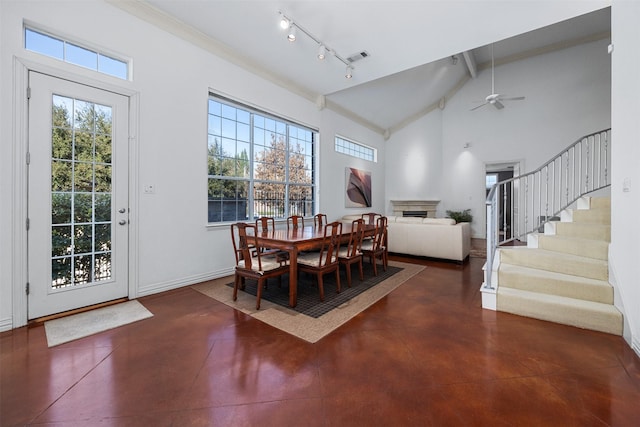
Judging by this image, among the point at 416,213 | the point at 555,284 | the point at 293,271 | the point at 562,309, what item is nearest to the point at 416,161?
the point at 416,213

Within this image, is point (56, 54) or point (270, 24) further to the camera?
point (270, 24)

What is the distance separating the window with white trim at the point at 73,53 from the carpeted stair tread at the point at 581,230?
5394 mm

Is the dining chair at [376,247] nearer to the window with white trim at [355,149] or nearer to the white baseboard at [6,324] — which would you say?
the window with white trim at [355,149]

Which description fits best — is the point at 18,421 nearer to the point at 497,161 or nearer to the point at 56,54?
the point at 56,54

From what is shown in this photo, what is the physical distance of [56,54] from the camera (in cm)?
249

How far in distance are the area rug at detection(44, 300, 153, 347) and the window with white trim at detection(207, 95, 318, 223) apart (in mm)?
1515

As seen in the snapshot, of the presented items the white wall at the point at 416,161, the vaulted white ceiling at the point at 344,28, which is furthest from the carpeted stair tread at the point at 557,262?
the white wall at the point at 416,161

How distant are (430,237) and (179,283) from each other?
13.7ft

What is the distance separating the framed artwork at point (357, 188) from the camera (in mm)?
6658

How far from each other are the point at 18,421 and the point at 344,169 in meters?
6.02

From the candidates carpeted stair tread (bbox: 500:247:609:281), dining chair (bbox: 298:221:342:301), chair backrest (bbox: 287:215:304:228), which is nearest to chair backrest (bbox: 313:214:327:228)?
chair backrest (bbox: 287:215:304:228)

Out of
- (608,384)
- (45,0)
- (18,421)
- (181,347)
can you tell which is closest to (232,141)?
(45,0)

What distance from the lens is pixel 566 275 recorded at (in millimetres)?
2695

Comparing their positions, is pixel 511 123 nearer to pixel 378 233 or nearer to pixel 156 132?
pixel 378 233
